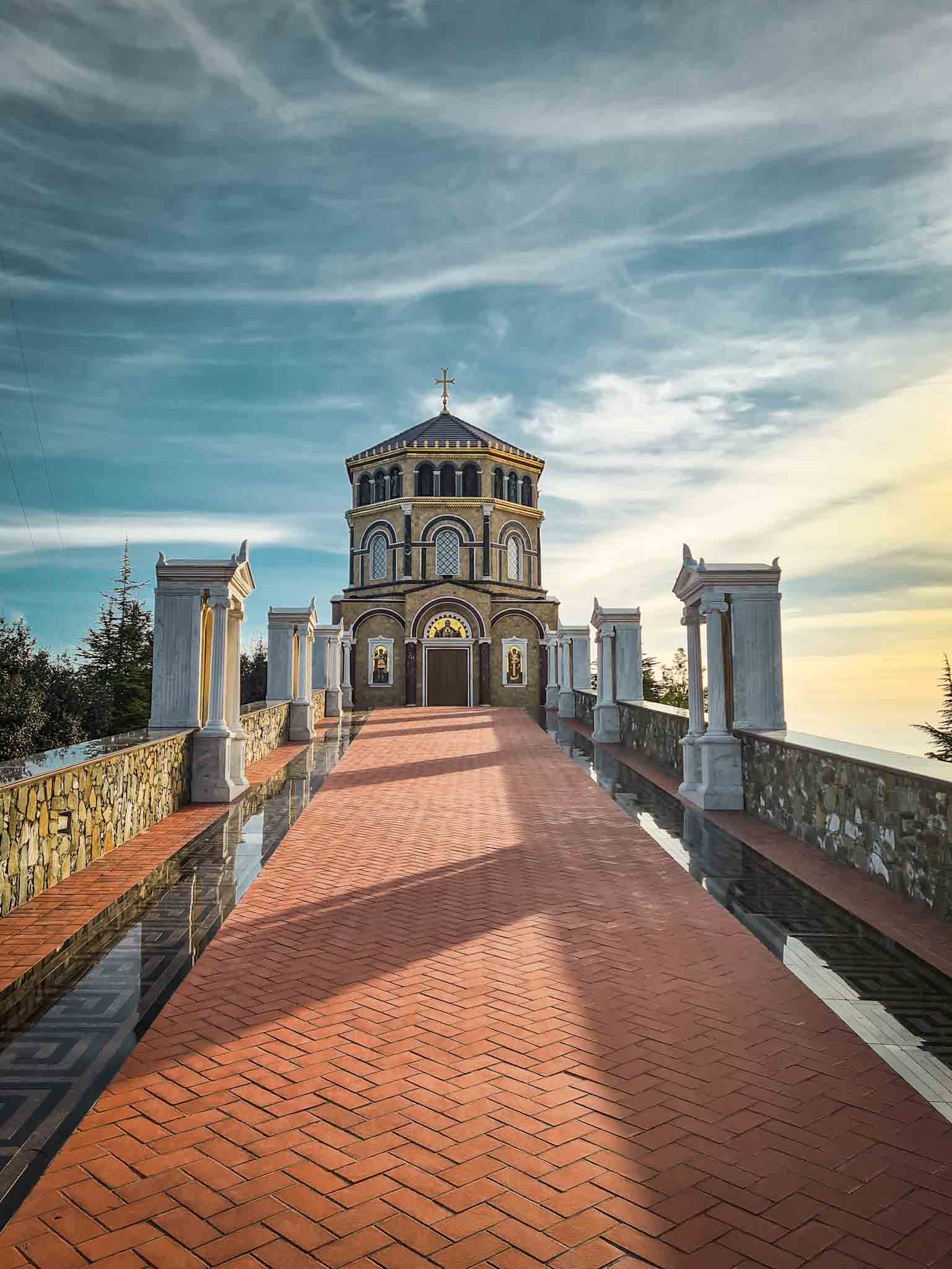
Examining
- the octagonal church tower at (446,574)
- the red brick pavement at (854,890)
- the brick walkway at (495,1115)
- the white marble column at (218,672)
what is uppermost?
the octagonal church tower at (446,574)

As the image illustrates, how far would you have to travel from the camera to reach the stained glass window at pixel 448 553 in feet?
126

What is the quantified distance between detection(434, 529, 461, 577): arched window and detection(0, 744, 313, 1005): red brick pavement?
29.3m

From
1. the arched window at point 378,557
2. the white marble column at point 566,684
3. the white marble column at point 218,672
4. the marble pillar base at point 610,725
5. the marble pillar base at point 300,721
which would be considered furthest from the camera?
the arched window at point 378,557

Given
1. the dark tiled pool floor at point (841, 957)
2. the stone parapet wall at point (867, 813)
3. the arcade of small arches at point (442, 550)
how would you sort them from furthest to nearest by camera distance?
the arcade of small arches at point (442, 550) < the stone parapet wall at point (867, 813) < the dark tiled pool floor at point (841, 957)

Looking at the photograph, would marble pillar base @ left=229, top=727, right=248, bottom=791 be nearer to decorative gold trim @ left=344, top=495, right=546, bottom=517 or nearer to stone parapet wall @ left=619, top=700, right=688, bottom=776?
stone parapet wall @ left=619, top=700, right=688, bottom=776

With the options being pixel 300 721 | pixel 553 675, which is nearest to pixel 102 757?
pixel 300 721

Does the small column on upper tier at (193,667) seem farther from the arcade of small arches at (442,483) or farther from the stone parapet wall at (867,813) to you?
the arcade of small arches at (442,483)

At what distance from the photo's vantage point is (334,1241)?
8.01 feet

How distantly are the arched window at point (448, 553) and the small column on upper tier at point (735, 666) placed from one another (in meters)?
28.4

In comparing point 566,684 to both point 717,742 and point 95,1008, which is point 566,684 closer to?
point 717,742

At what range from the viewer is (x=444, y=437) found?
4050 cm

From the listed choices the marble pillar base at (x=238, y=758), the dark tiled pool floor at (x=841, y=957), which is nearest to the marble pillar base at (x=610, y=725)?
the marble pillar base at (x=238, y=758)

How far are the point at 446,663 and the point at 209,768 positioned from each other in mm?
24661

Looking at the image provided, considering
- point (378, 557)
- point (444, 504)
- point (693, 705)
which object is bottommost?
point (693, 705)
